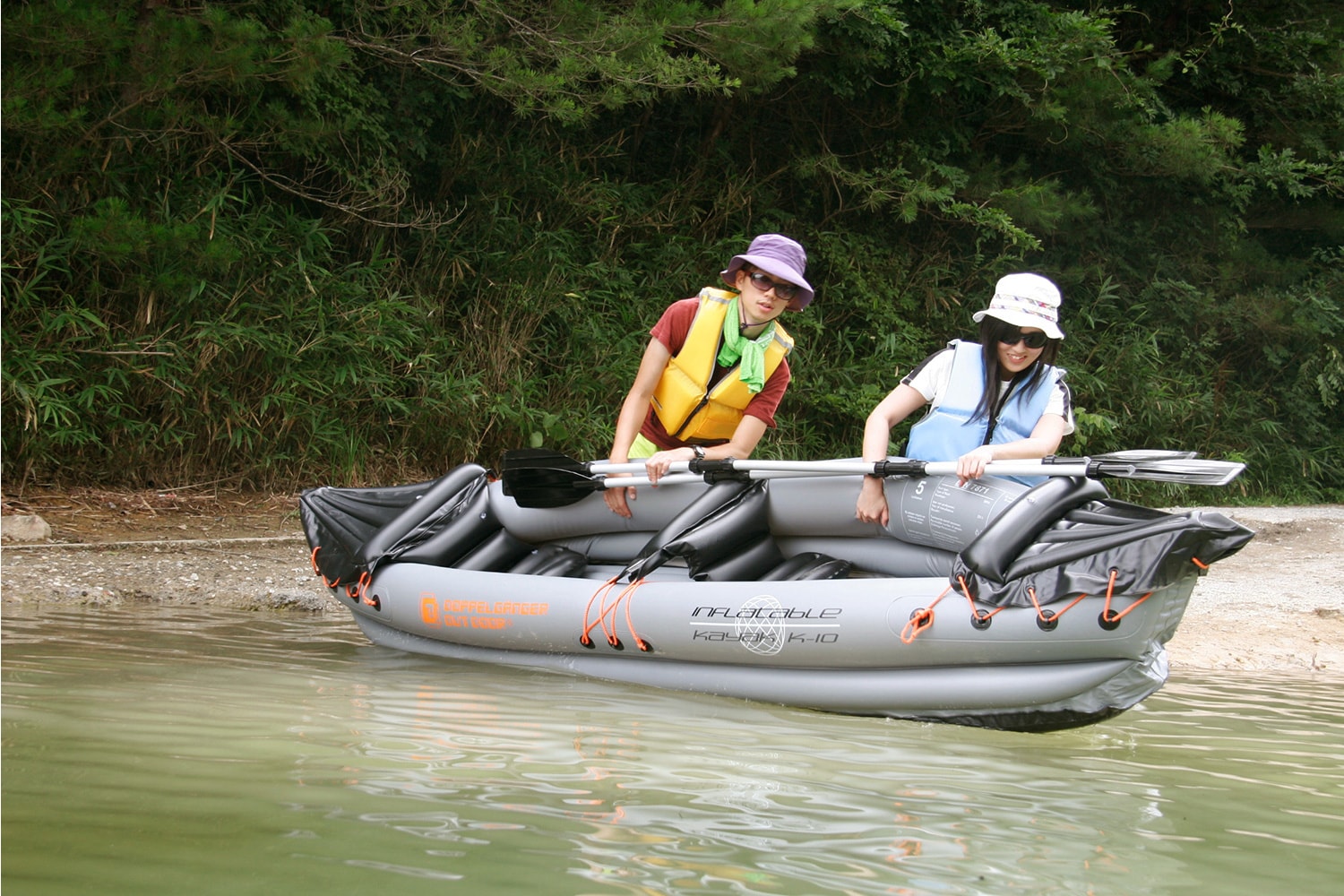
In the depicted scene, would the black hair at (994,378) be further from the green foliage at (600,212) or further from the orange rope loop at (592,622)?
the green foliage at (600,212)

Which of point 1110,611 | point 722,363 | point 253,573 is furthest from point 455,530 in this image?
point 1110,611

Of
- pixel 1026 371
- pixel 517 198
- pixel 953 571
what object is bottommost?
pixel 953 571

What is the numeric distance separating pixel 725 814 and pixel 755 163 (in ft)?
23.6

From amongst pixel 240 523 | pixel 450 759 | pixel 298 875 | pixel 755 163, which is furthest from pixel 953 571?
pixel 755 163

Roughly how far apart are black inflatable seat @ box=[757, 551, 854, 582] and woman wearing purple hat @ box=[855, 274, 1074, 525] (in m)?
0.20

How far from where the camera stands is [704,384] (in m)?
4.13

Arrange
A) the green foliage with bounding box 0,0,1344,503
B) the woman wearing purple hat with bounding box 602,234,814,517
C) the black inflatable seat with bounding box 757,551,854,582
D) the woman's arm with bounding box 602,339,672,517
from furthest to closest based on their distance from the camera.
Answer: the green foliage with bounding box 0,0,1344,503 < the woman's arm with bounding box 602,339,672,517 < the woman wearing purple hat with bounding box 602,234,814,517 < the black inflatable seat with bounding box 757,551,854,582

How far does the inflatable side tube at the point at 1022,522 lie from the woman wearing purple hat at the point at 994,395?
177 mm

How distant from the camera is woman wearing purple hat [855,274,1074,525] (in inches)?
136

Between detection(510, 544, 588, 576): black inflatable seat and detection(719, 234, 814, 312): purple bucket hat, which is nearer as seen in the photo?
detection(719, 234, 814, 312): purple bucket hat

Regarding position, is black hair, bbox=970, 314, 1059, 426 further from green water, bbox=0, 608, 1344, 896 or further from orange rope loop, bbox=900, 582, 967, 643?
green water, bbox=0, 608, 1344, 896

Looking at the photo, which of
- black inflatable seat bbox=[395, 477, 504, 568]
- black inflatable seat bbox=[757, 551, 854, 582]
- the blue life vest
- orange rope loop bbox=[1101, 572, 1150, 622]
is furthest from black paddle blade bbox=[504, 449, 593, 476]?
orange rope loop bbox=[1101, 572, 1150, 622]

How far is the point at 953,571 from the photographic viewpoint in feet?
10.6

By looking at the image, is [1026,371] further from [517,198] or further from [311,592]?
[517,198]
